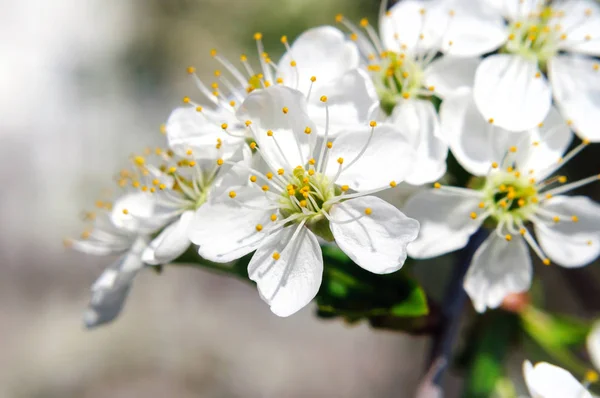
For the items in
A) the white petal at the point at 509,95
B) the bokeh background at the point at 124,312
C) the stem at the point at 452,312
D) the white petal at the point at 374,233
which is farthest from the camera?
the bokeh background at the point at 124,312

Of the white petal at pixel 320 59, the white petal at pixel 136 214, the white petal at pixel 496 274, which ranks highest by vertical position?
the white petal at pixel 320 59

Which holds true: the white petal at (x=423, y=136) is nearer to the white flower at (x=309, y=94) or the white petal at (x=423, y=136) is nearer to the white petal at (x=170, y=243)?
the white flower at (x=309, y=94)

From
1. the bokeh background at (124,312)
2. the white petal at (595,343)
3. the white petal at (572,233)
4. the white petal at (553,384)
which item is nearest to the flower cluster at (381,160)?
the white petal at (572,233)

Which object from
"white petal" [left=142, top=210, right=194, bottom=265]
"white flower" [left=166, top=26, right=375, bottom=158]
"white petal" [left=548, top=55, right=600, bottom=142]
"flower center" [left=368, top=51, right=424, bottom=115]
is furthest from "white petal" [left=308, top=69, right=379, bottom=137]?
"white petal" [left=548, top=55, right=600, bottom=142]

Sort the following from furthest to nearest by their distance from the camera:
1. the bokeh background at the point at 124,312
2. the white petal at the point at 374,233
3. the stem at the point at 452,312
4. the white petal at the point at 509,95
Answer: the bokeh background at the point at 124,312
the stem at the point at 452,312
the white petal at the point at 509,95
the white petal at the point at 374,233

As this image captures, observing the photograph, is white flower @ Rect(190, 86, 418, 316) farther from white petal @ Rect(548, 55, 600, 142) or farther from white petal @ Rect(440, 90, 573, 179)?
white petal @ Rect(548, 55, 600, 142)

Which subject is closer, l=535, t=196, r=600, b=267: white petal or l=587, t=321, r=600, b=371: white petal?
l=535, t=196, r=600, b=267: white petal

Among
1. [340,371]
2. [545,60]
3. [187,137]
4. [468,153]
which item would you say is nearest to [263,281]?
[187,137]

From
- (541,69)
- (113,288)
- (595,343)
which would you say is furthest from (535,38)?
(113,288)
